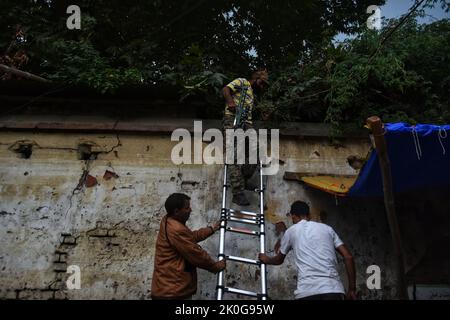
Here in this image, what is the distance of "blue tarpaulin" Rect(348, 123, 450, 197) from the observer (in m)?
3.53

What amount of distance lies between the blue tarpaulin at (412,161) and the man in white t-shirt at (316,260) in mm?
909

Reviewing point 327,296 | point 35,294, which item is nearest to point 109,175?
point 35,294

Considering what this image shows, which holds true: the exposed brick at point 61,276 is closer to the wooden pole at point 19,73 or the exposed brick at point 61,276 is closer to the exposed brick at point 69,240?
the exposed brick at point 69,240

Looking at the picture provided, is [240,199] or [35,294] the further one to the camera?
[240,199]

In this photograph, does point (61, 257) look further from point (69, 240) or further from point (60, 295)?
point (60, 295)

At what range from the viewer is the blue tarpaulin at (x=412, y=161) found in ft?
11.6

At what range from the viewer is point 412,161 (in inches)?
152

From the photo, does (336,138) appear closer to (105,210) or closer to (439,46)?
(439,46)

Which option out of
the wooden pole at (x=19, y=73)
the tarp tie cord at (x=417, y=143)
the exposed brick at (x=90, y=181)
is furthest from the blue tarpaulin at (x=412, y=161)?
the wooden pole at (x=19, y=73)

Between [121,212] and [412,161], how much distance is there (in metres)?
3.35

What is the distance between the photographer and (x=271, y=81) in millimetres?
5578

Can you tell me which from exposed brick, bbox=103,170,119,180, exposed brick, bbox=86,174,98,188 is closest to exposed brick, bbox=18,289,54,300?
exposed brick, bbox=86,174,98,188
